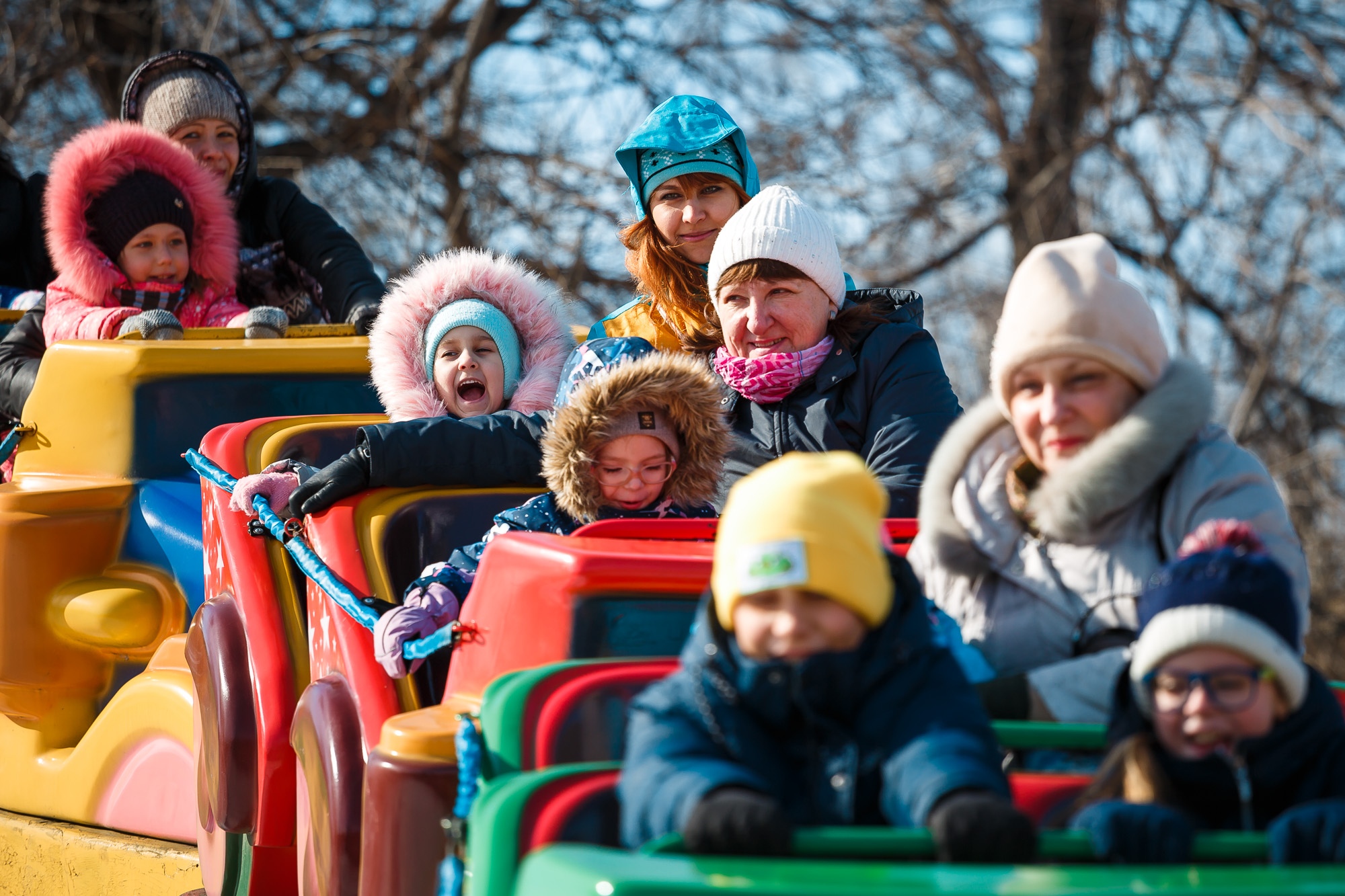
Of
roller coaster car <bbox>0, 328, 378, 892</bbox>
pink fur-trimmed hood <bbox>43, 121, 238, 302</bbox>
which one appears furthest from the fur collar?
pink fur-trimmed hood <bbox>43, 121, 238, 302</bbox>

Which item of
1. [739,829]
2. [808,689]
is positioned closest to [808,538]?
[808,689]

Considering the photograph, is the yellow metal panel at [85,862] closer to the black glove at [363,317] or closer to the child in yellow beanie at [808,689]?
the black glove at [363,317]

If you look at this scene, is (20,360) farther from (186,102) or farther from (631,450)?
(631,450)

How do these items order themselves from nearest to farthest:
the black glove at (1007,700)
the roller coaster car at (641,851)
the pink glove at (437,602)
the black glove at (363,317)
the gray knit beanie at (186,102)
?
the roller coaster car at (641,851) < the black glove at (1007,700) < the pink glove at (437,602) < the black glove at (363,317) < the gray knit beanie at (186,102)

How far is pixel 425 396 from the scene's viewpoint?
11.3 feet

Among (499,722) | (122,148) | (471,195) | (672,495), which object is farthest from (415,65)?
(499,722)

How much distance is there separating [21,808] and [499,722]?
2160 millimetres

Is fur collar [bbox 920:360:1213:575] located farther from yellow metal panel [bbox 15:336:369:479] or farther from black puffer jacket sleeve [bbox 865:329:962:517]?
yellow metal panel [bbox 15:336:369:479]

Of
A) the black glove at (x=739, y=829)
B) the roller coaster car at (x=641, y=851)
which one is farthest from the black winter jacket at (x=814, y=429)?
the black glove at (x=739, y=829)

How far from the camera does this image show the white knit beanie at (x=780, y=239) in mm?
3074

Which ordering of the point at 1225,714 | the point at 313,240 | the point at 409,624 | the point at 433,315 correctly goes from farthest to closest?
the point at 313,240, the point at 433,315, the point at 409,624, the point at 1225,714

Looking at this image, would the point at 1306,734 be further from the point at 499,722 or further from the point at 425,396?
the point at 425,396

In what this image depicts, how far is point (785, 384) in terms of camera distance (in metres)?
3.15

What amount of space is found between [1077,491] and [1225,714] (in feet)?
1.37
